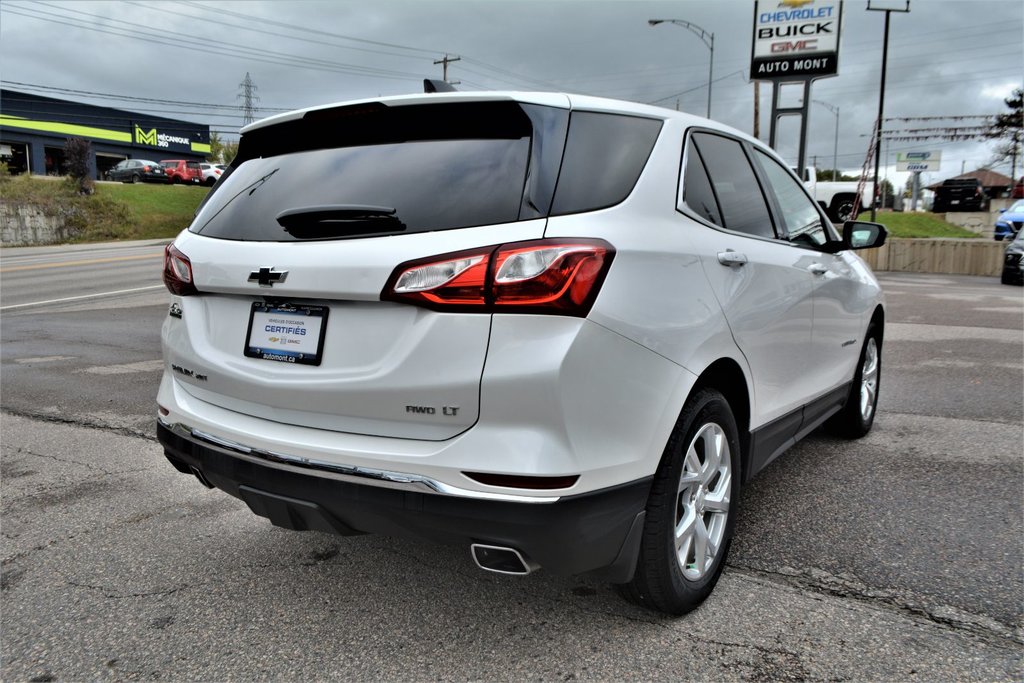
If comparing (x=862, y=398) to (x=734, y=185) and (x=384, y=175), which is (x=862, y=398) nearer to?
(x=734, y=185)

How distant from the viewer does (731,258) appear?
2.95 meters

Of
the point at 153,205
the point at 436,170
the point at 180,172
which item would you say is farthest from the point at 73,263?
the point at 180,172

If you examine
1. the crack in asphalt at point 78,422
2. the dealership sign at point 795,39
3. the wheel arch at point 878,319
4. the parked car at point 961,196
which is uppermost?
the dealership sign at point 795,39

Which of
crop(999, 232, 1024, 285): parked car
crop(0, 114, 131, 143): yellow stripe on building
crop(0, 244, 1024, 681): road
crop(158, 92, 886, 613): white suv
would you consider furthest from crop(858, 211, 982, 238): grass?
crop(0, 114, 131, 143): yellow stripe on building

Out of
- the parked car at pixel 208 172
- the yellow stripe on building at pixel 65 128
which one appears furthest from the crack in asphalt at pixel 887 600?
the yellow stripe on building at pixel 65 128

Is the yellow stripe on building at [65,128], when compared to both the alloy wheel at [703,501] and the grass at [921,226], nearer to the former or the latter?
Answer: the grass at [921,226]

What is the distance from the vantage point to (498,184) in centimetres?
233

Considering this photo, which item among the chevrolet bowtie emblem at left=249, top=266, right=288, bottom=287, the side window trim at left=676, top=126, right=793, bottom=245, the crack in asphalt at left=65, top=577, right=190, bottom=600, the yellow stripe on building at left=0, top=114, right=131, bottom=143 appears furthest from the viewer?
the yellow stripe on building at left=0, top=114, right=131, bottom=143

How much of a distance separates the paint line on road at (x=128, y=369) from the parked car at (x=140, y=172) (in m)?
45.4

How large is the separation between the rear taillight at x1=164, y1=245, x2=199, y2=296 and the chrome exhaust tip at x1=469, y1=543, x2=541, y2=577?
141 centimetres

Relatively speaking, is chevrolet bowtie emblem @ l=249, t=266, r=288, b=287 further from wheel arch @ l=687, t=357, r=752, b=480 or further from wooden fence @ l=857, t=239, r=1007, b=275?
wooden fence @ l=857, t=239, r=1007, b=275

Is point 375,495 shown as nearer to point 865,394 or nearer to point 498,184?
point 498,184

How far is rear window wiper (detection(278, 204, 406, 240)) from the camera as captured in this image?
2381 millimetres

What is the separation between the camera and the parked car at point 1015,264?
18.4 metres
